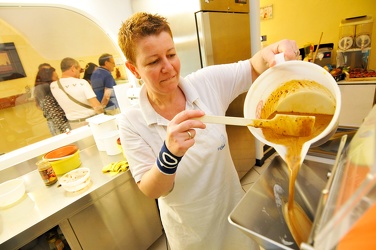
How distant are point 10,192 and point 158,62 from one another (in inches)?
47.0

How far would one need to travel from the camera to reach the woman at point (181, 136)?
2.31 ft

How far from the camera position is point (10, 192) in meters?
1.20

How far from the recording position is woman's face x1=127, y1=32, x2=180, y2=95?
72cm

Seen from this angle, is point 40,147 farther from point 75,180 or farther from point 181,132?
point 181,132

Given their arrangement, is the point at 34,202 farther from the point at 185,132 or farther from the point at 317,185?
the point at 317,185

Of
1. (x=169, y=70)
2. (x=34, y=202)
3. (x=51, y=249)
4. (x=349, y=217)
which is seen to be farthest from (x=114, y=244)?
(x=349, y=217)

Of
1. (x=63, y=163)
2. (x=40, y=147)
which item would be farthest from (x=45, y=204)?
(x=40, y=147)

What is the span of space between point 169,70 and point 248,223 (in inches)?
22.4

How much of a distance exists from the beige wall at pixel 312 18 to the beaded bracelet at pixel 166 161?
3350 mm

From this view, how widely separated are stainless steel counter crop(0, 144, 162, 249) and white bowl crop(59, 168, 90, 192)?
0.03 metres

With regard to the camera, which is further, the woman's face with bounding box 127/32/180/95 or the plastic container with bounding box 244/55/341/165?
the woman's face with bounding box 127/32/180/95

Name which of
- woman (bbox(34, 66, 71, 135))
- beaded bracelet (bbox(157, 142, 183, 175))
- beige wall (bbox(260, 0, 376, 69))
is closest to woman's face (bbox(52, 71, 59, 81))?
woman (bbox(34, 66, 71, 135))

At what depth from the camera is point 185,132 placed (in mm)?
611

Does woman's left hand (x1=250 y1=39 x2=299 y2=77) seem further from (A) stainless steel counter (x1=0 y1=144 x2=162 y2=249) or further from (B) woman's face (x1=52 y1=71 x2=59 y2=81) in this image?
(B) woman's face (x1=52 y1=71 x2=59 y2=81)
